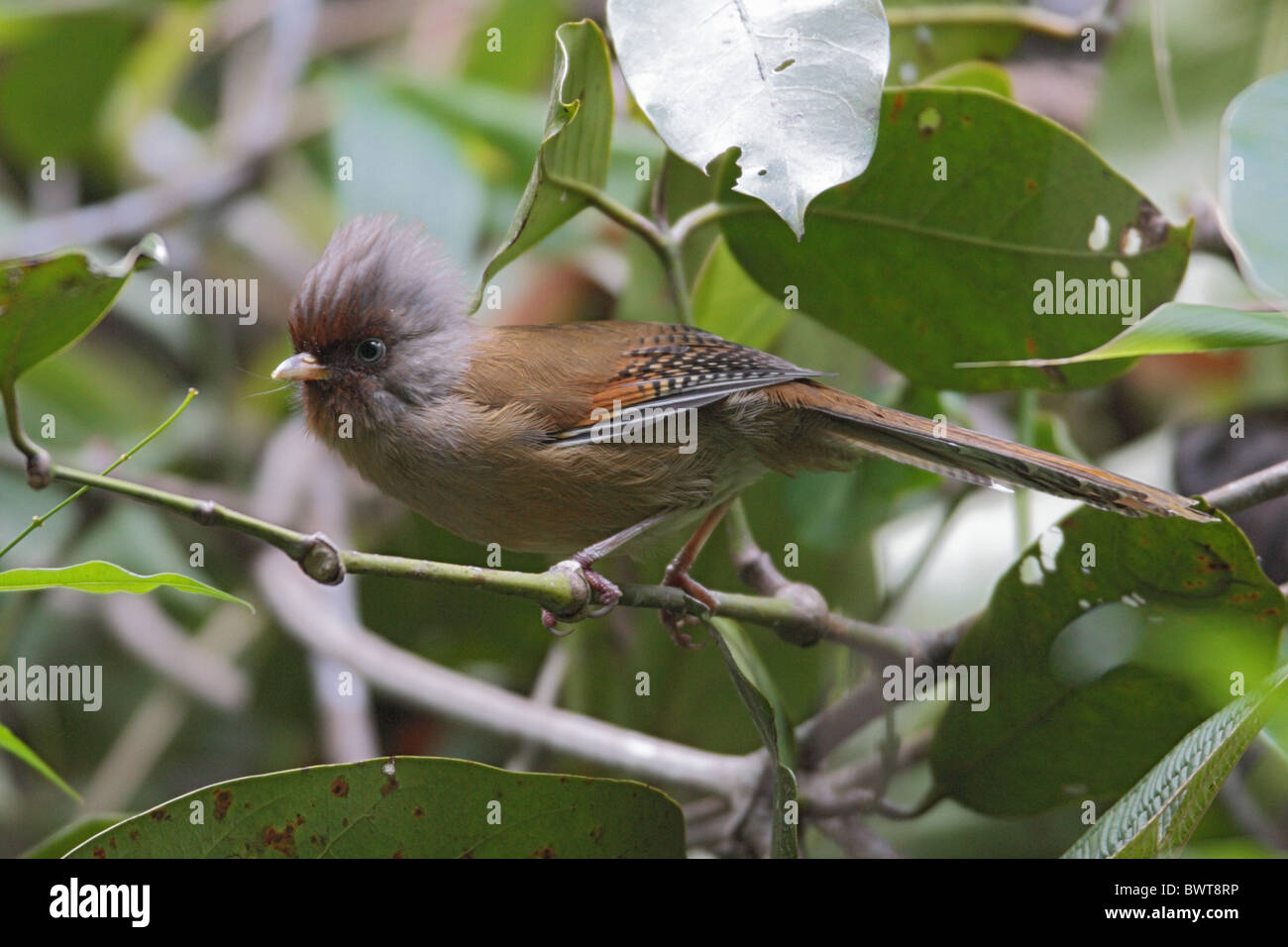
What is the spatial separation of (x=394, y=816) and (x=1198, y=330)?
1.57 m

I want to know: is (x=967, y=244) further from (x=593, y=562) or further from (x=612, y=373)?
(x=593, y=562)

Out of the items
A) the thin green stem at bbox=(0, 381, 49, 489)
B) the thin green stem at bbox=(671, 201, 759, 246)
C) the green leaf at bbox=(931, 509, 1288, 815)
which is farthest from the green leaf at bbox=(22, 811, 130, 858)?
the green leaf at bbox=(931, 509, 1288, 815)

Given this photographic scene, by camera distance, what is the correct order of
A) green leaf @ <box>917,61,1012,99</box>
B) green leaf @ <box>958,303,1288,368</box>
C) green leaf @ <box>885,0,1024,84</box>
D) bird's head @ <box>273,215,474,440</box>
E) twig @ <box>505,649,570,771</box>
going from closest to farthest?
green leaf @ <box>958,303,1288,368</box>, green leaf @ <box>917,61,1012,99</box>, bird's head @ <box>273,215,474,440</box>, twig @ <box>505,649,570,771</box>, green leaf @ <box>885,0,1024,84</box>

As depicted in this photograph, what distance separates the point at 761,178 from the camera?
73.7 inches

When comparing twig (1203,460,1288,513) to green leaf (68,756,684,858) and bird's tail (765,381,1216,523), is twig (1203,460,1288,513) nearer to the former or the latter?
bird's tail (765,381,1216,523)

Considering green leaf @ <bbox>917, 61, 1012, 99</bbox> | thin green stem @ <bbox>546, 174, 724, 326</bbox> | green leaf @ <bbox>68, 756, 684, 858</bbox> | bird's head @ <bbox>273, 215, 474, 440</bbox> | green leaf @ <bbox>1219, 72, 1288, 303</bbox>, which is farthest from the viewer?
bird's head @ <bbox>273, 215, 474, 440</bbox>

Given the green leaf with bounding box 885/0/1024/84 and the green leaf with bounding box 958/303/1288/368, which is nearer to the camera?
the green leaf with bounding box 958/303/1288/368

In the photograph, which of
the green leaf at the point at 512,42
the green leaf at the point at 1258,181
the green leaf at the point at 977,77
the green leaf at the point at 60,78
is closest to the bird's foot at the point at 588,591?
the green leaf at the point at 1258,181

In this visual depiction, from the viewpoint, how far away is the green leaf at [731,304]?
294 cm

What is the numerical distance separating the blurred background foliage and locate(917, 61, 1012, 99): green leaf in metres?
0.51

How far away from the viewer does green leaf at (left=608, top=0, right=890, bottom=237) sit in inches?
74.5

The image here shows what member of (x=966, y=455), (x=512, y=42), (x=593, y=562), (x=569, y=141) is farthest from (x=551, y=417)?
(x=512, y=42)

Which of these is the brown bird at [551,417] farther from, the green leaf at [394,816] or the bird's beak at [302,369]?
the green leaf at [394,816]
